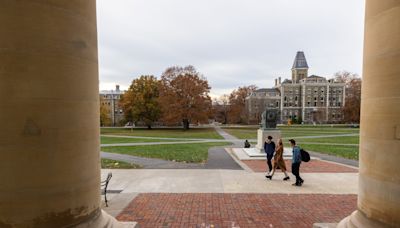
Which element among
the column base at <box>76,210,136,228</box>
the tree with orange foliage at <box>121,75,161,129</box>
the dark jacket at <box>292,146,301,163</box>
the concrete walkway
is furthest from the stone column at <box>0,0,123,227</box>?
the tree with orange foliage at <box>121,75,161,129</box>

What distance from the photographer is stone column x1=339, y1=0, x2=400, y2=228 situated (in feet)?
10.3

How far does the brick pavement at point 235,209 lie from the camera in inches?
228

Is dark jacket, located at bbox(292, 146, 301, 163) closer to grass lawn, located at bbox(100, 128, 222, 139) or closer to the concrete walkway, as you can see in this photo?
the concrete walkway

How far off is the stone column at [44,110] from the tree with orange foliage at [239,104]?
7983cm

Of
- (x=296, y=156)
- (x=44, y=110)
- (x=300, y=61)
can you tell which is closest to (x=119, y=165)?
(x=296, y=156)

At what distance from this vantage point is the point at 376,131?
11.2 feet

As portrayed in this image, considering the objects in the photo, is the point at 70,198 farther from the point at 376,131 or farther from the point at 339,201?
the point at 339,201

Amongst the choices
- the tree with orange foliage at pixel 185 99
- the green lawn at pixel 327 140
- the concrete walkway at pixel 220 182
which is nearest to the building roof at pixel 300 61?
the green lawn at pixel 327 140

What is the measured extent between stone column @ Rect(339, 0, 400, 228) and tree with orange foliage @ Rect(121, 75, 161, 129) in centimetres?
5428

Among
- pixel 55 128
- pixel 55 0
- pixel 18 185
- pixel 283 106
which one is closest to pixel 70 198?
pixel 18 185

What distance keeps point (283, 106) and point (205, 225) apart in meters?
105

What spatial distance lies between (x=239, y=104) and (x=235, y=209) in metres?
82.3

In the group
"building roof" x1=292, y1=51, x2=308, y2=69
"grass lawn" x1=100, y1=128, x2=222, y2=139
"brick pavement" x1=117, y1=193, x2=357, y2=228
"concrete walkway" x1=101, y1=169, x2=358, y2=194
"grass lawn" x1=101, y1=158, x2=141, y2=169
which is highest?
"building roof" x1=292, y1=51, x2=308, y2=69

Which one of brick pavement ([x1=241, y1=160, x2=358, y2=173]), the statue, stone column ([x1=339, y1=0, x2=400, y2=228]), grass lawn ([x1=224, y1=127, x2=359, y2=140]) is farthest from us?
grass lawn ([x1=224, y1=127, x2=359, y2=140])
